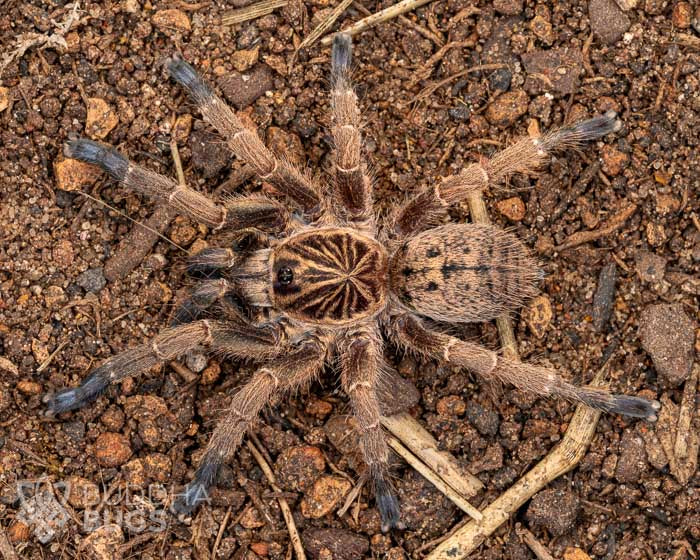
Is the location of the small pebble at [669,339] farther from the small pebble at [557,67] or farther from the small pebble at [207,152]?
the small pebble at [207,152]

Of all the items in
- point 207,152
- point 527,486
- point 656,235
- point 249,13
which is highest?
point 249,13

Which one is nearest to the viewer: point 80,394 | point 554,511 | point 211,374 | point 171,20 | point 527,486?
point 80,394

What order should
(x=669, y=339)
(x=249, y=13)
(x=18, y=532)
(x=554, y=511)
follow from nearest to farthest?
(x=18, y=532) < (x=554, y=511) < (x=669, y=339) < (x=249, y=13)

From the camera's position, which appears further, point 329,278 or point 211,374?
point 211,374

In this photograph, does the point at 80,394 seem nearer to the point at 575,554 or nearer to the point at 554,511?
the point at 554,511

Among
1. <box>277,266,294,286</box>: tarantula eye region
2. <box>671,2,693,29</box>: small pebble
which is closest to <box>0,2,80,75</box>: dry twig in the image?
<box>277,266,294,286</box>: tarantula eye region

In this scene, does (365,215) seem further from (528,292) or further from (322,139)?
(528,292)

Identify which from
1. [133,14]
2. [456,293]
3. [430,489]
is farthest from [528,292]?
[133,14]

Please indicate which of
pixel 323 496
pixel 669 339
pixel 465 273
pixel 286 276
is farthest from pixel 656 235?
pixel 323 496
